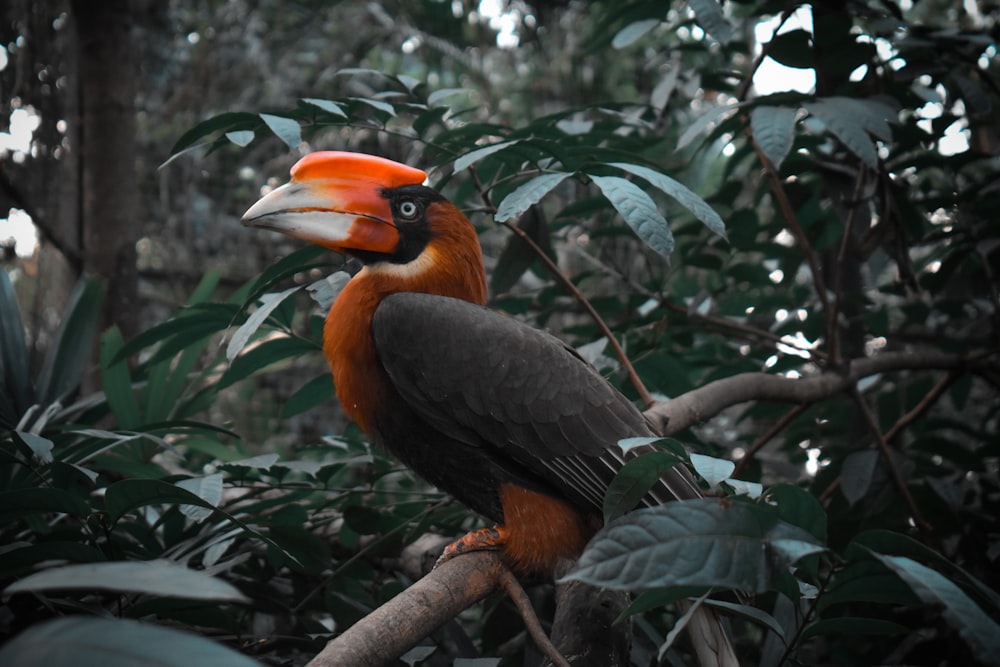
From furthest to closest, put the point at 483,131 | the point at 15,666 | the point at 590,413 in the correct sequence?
the point at 483,131, the point at 590,413, the point at 15,666

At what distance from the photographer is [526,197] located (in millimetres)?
1099

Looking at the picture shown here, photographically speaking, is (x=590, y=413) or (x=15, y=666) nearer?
(x=15, y=666)

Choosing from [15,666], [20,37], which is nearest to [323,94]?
[20,37]

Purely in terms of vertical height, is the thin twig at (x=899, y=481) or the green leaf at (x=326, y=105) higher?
the green leaf at (x=326, y=105)

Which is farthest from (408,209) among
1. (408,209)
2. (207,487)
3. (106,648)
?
(106,648)

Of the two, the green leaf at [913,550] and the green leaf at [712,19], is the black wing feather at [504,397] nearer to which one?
the green leaf at [913,550]

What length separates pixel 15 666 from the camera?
41cm

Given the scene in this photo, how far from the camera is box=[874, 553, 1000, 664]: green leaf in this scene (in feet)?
1.99

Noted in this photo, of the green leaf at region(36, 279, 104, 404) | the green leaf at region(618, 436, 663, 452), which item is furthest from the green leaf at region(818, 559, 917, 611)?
the green leaf at region(36, 279, 104, 404)

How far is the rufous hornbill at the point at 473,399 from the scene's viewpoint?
1.31m

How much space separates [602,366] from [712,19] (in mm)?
691

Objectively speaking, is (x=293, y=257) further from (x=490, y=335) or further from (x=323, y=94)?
(x=323, y=94)

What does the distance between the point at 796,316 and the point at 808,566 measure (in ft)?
4.11

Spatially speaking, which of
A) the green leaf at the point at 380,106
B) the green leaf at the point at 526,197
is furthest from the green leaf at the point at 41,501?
the green leaf at the point at 380,106
